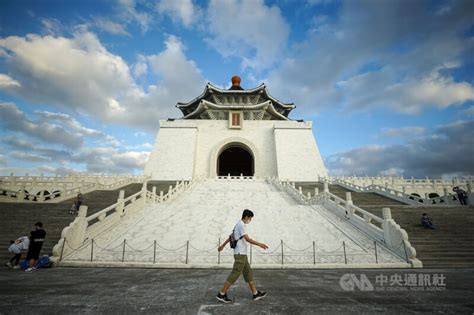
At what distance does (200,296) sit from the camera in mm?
3803

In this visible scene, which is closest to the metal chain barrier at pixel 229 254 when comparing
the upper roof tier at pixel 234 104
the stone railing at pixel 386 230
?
the stone railing at pixel 386 230

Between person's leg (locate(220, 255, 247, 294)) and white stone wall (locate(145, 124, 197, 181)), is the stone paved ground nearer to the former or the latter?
person's leg (locate(220, 255, 247, 294))

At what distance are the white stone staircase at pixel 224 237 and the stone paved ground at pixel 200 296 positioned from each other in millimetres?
1760

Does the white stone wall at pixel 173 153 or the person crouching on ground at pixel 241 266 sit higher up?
the white stone wall at pixel 173 153

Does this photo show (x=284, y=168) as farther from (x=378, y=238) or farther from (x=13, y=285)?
(x=13, y=285)

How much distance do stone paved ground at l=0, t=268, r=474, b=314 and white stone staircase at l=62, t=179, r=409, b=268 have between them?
1.76 meters

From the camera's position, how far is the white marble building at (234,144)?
26.8 metres

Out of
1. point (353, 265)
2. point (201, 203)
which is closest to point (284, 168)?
point (201, 203)

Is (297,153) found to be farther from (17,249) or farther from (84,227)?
(17,249)

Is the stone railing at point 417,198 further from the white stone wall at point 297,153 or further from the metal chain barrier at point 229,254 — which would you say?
the metal chain barrier at point 229,254

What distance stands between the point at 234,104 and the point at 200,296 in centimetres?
3189

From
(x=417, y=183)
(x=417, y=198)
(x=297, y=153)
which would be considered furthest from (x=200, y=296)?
(x=417, y=183)

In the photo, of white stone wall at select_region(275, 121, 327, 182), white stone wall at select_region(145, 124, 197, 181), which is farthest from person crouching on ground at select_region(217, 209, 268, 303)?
white stone wall at select_region(275, 121, 327, 182)

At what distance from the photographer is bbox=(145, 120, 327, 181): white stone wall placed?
26672 millimetres
